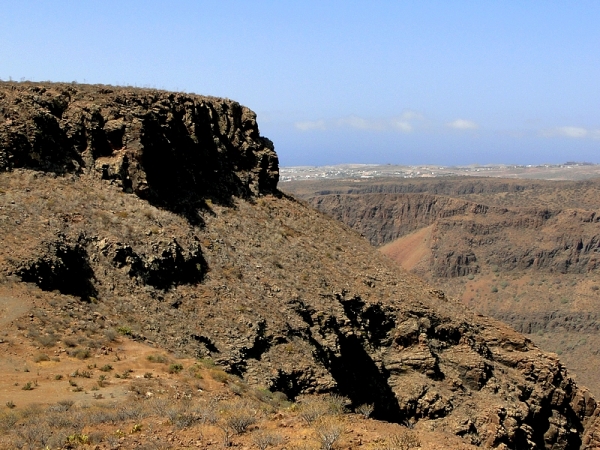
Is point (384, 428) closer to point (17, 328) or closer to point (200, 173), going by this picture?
point (17, 328)

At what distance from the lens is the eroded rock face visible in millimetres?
24656

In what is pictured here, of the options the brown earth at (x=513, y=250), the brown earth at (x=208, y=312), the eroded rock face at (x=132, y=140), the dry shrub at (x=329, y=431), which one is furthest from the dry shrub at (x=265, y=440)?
the brown earth at (x=513, y=250)

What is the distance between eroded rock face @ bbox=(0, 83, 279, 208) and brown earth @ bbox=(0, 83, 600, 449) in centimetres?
8

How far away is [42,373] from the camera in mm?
15719

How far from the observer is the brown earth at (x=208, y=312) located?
1399 cm

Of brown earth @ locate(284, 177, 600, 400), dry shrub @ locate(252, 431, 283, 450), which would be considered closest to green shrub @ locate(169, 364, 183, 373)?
dry shrub @ locate(252, 431, 283, 450)

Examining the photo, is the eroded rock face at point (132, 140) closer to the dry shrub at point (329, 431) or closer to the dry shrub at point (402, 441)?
the dry shrub at point (329, 431)

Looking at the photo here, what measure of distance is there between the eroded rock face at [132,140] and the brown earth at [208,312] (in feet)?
0.26

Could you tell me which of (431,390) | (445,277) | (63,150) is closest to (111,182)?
(63,150)

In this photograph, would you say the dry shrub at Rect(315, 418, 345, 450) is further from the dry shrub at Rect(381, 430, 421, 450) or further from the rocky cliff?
the rocky cliff

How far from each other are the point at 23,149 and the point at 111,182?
11.1ft

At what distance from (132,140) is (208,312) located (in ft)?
28.3

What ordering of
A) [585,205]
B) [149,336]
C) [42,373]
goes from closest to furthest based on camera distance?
1. [42,373]
2. [149,336]
3. [585,205]

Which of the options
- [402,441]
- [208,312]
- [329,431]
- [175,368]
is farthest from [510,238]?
[329,431]
